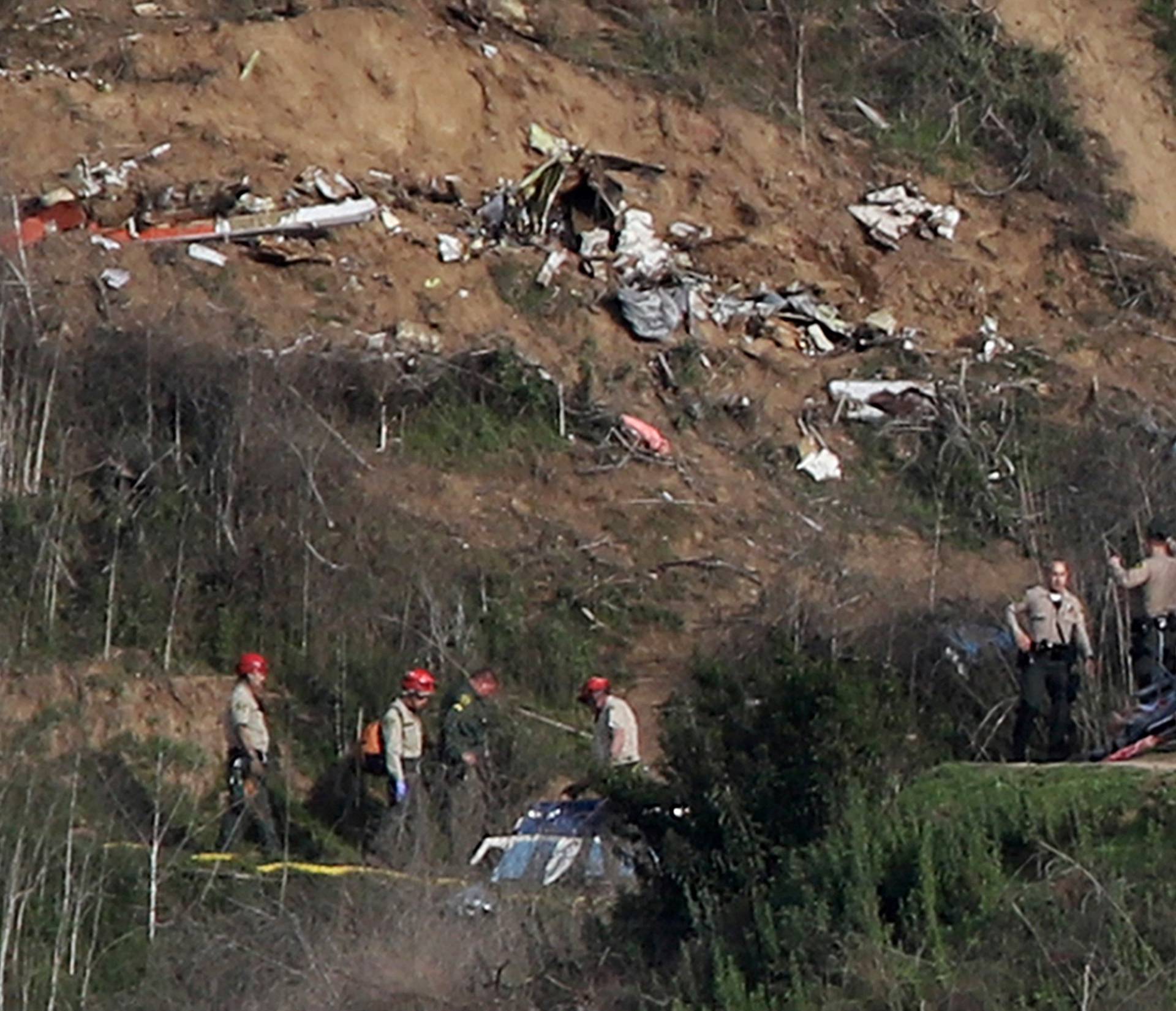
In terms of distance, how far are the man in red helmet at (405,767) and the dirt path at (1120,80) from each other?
11.1m

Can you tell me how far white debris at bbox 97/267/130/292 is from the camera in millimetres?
20719

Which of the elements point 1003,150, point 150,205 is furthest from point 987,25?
point 150,205

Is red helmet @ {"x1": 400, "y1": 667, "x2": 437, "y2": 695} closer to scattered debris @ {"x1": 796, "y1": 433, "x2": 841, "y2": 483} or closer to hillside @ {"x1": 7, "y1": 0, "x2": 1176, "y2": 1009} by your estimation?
hillside @ {"x1": 7, "y1": 0, "x2": 1176, "y2": 1009}

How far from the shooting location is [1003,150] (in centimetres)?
2425

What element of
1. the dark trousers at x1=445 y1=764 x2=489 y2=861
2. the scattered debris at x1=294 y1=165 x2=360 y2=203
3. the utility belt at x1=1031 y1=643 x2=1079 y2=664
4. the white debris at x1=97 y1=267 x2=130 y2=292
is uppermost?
the utility belt at x1=1031 y1=643 x2=1079 y2=664

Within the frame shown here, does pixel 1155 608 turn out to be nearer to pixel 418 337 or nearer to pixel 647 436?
pixel 647 436

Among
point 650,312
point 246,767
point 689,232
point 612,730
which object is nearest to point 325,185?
point 650,312

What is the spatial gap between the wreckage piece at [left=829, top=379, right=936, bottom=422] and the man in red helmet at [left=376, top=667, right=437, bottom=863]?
617 centimetres

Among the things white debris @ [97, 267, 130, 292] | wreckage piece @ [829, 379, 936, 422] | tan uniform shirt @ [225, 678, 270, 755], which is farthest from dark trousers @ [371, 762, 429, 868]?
wreckage piece @ [829, 379, 936, 422]

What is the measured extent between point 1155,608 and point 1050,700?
1.06m

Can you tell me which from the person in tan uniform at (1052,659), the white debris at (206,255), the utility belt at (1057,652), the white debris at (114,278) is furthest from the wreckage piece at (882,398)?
the utility belt at (1057,652)

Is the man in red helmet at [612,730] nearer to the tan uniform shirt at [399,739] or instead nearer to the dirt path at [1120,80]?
the tan uniform shirt at [399,739]

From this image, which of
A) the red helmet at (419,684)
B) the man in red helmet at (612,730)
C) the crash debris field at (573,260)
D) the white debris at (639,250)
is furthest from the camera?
the white debris at (639,250)

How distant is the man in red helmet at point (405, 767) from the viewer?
48.6 ft
